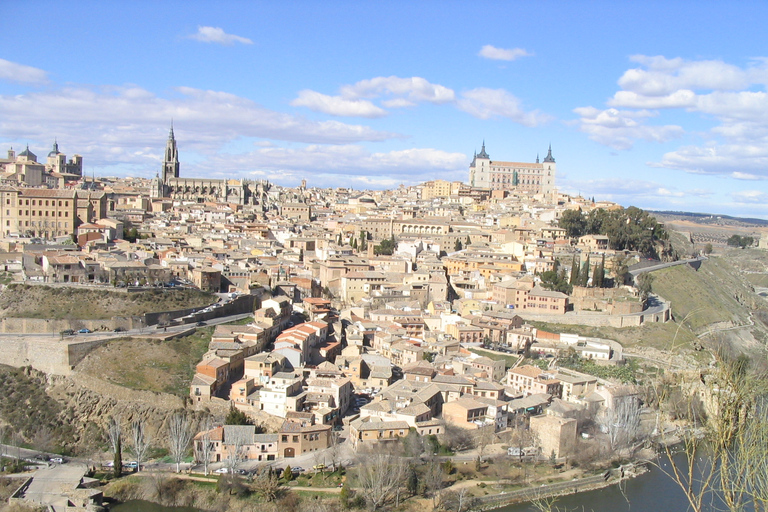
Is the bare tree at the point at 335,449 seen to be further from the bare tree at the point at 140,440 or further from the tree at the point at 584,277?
the tree at the point at 584,277

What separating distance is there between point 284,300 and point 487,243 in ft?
50.2

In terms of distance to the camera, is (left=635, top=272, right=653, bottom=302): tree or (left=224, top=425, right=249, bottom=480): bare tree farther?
(left=635, top=272, right=653, bottom=302): tree

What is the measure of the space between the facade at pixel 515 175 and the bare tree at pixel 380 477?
159 feet

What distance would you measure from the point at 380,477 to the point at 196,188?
44030mm

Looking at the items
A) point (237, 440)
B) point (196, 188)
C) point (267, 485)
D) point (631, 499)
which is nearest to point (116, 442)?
point (237, 440)

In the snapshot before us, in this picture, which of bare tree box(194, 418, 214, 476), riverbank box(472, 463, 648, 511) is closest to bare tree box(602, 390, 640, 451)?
riverbank box(472, 463, 648, 511)

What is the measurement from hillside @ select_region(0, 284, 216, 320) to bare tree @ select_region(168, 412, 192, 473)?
5.60 meters

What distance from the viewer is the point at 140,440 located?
16531 millimetres

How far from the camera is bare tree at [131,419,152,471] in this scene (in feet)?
52.2

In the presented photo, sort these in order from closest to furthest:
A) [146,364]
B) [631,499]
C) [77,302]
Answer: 1. [631,499]
2. [146,364]
3. [77,302]

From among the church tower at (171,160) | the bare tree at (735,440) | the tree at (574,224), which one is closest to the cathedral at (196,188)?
the church tower at (171,160)

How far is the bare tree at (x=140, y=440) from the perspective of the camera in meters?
15.9

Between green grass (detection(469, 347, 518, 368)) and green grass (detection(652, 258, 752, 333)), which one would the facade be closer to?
green grass (detection(652, 258, 752, 333))

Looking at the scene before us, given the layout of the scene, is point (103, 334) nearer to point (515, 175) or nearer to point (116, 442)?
point (116, 442)
